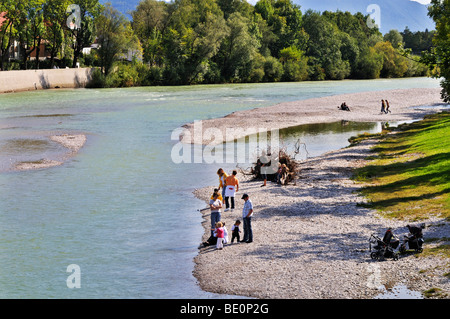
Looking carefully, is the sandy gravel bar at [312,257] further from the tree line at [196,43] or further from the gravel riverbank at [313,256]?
the tree line at [196,43]

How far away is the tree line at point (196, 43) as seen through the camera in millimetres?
112350

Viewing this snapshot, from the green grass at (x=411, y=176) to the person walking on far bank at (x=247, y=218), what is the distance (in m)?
6.90

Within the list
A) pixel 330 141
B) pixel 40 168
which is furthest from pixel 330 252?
pixel 330 141

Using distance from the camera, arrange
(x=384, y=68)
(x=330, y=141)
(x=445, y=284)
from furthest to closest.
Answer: (x=384, y=68) → (x=330, y=141) → (x=445, y=284)

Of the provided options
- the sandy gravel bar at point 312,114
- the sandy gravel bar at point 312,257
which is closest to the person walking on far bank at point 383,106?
the sandy gravel bar at point 312,114

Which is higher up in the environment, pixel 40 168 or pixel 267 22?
pixel 267 22

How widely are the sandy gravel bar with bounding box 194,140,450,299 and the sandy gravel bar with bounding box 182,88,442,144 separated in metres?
24.5

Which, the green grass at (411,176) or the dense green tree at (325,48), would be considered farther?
the dense green tree at (325,48)

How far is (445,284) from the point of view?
17.5m

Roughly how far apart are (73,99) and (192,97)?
19.2 m

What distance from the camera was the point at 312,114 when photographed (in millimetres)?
71375

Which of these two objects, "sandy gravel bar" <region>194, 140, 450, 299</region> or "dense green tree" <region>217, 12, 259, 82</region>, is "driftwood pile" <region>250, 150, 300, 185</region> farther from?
"dense green tree" <region>217, 12, 259, 82</region>

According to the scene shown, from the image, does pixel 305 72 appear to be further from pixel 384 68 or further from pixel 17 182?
pixel 17 182

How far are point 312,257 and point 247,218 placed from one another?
3.17 m
